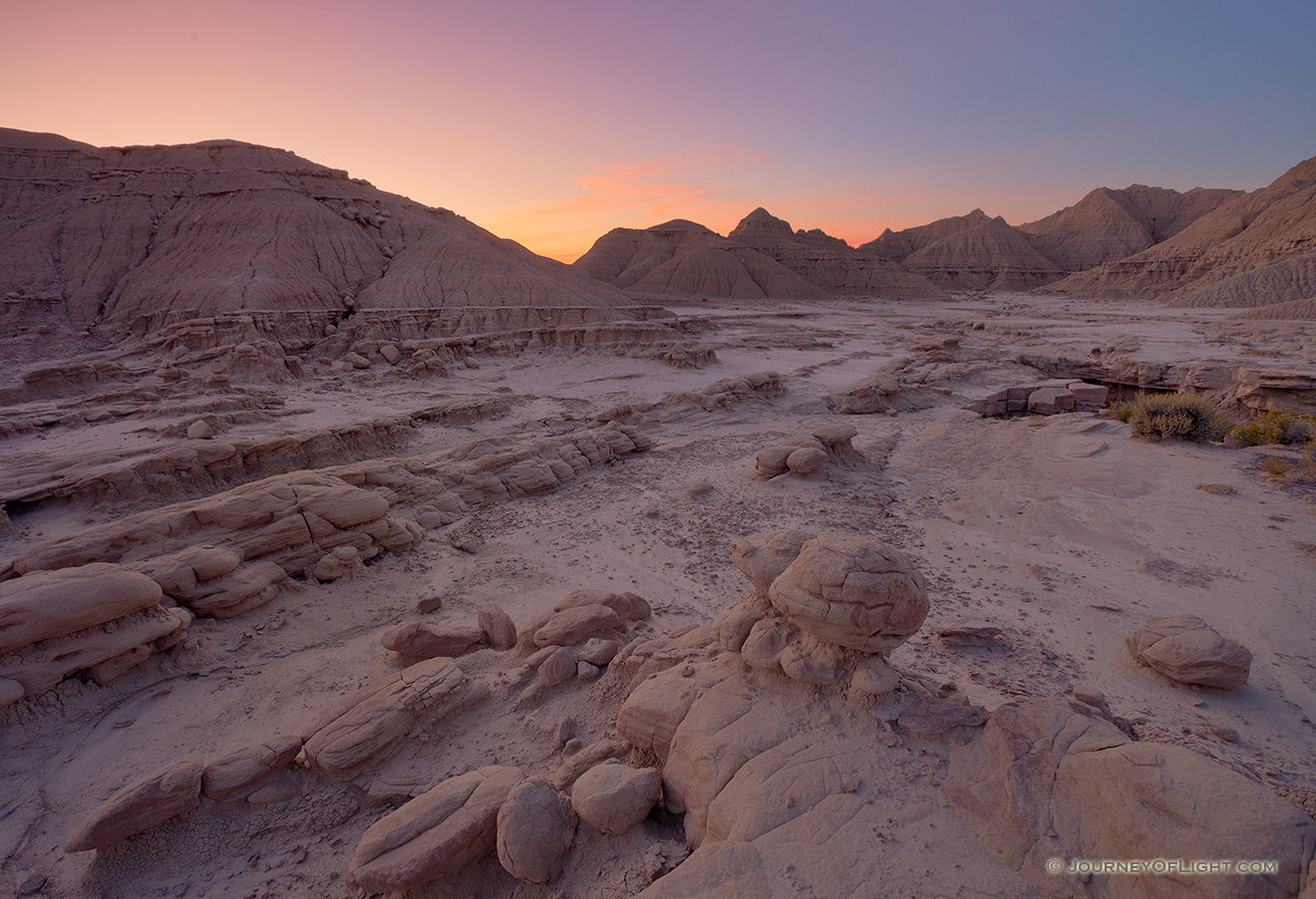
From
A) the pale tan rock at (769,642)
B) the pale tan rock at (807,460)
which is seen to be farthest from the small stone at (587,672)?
the pale tan rock at (807,460)

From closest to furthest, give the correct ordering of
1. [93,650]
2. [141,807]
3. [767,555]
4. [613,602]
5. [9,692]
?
[141,807] → [767,555] → [9,692] → [93,650] → [613,602]

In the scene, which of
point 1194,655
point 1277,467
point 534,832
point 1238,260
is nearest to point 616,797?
point 534,832

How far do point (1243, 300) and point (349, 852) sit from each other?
2737 inches

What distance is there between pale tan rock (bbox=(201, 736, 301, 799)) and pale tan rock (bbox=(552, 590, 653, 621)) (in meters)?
2.83

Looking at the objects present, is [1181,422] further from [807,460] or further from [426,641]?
[426,641]

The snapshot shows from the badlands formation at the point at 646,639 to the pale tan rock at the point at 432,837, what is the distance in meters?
0.02

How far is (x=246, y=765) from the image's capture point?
447 cm

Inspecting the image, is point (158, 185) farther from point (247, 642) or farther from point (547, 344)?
point (247, 642)

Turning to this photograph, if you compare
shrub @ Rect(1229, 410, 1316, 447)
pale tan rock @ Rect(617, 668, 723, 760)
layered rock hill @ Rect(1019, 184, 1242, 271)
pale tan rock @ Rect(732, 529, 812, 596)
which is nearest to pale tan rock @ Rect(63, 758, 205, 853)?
pale tan rock @ Rect(617, 668, 723, 760)

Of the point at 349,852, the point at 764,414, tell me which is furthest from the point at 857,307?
the point at 349,852

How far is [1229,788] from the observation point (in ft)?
8.73

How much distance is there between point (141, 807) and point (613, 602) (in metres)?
4.29

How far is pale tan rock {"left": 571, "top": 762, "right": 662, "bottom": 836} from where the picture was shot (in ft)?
11.5

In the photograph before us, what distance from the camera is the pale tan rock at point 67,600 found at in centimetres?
531
